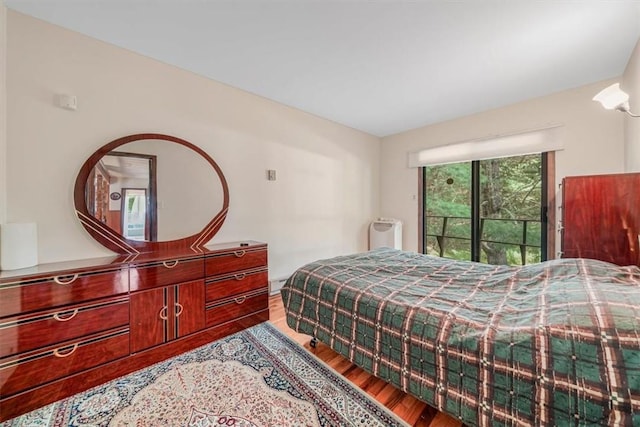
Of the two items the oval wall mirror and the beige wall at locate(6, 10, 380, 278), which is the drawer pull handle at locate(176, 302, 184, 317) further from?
the beige wall at locate(6, 10, 380, 278)

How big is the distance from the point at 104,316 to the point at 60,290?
1.00 ft

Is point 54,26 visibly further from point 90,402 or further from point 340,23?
point 90,402

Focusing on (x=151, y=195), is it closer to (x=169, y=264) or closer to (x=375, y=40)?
(x=169, y=264)

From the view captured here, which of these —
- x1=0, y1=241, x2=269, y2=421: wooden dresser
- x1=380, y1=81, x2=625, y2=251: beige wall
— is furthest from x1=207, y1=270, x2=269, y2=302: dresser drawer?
x1=380, y1=81, x2=625, y2=251: beige wall

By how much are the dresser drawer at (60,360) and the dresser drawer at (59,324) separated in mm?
49

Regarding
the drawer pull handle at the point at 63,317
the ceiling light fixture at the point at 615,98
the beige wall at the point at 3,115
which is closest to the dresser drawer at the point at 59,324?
the drawer pull handle at the point at 63,317

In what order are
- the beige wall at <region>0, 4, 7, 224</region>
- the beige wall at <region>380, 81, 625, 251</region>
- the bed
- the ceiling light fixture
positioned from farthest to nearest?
the beige wall at <region>380, 81, 625, 251</region>, the ceiling light fixture, the beige wall at <region>0, 4, 7, 224</region>, the bed

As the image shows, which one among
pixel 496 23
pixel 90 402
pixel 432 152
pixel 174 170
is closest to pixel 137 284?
pixel 90 402

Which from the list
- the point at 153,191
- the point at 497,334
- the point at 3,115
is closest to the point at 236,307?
the point at 153,191

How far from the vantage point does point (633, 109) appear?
86.0 inches

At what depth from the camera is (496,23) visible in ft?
6.05

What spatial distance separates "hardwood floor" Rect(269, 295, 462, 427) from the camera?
4.53 ft

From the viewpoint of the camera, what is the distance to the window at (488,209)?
3283 mm

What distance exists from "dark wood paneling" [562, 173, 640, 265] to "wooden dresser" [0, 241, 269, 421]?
2973mm
